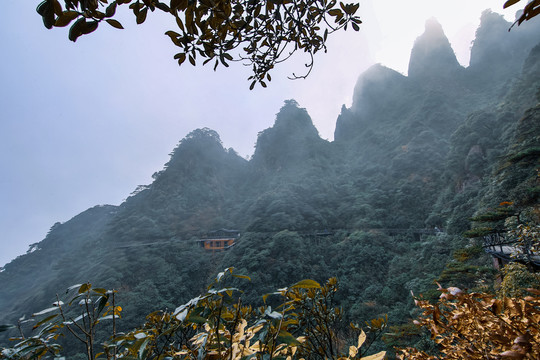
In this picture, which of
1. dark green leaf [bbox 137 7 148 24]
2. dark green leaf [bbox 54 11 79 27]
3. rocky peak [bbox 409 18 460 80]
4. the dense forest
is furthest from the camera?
rocky peak [bbox 409 18 460 80]

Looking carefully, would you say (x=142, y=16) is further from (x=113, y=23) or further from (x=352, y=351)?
(x=352, y=351)

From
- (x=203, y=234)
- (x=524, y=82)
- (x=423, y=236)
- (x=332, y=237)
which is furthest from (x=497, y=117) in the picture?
(x=203, y=234)

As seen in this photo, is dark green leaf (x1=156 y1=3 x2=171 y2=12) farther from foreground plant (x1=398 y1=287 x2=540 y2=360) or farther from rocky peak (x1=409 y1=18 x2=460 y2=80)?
rocky peak (x1=409 y1=18 x2=460 y2=80)

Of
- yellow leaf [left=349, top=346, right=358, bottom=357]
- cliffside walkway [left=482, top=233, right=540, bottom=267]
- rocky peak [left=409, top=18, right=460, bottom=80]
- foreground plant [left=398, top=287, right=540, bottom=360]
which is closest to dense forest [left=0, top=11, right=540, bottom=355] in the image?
rocky peak [left=409, top=18, right=460, bottom=80]

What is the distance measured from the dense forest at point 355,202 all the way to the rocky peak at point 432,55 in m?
0.16

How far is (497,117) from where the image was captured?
53.4 feet

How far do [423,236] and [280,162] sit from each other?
1854cm

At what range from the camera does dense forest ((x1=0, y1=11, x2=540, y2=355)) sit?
32.4ft

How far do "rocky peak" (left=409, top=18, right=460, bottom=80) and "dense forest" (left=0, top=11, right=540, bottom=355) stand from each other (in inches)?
6.3

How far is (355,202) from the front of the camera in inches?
755

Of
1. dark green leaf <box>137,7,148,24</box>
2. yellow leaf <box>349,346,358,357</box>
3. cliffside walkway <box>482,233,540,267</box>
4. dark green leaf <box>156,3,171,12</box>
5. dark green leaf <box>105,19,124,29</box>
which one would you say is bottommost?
cliffside walkway <box>482,233,540,267</box>

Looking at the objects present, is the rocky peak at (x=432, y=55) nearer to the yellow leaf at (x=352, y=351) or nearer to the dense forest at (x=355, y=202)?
the dense forest at (x=355, y=202)

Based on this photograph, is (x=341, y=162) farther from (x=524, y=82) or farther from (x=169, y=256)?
(x=169, y=256)

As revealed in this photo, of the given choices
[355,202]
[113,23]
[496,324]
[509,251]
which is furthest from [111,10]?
[355,202]
